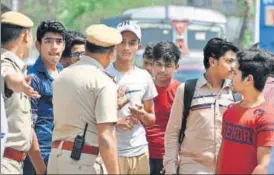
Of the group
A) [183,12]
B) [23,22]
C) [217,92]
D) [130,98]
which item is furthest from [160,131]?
[183,12]

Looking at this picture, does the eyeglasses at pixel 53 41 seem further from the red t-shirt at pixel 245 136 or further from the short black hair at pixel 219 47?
the red t-shirt at pixel 245 136

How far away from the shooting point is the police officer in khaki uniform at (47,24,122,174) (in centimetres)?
428

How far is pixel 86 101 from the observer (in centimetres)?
431

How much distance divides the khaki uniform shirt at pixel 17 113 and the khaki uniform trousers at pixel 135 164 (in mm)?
963

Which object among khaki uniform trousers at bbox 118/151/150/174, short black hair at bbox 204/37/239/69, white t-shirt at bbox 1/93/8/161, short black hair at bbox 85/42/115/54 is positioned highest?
short black hair at bbox 85/42/115/54

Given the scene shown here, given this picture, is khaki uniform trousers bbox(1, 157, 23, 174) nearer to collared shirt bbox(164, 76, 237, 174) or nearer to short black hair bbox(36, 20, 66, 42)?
collared shirt bbox(164, 76, 237, 174)

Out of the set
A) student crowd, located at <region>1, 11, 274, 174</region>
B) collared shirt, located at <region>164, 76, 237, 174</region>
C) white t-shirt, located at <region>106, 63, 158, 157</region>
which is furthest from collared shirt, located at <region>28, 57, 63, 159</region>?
collared shirt, located at <region>164, 76, 237, 174</region>

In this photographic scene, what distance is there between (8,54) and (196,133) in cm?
131

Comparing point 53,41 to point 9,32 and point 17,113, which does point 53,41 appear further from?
point 17,113

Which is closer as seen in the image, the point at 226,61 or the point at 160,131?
the point at 226,61

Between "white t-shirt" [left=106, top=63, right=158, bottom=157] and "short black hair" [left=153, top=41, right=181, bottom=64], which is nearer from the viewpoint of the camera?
"white t-shirt" [left=106, top=63, right=158, bottom=157]

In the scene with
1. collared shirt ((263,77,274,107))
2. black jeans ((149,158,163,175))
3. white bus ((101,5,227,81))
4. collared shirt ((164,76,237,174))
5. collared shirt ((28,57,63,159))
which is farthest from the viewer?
white bus ((101,5,227,81))

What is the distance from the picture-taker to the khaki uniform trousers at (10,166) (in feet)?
14.9

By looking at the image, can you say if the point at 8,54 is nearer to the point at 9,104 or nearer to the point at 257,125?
the point at 9,104
